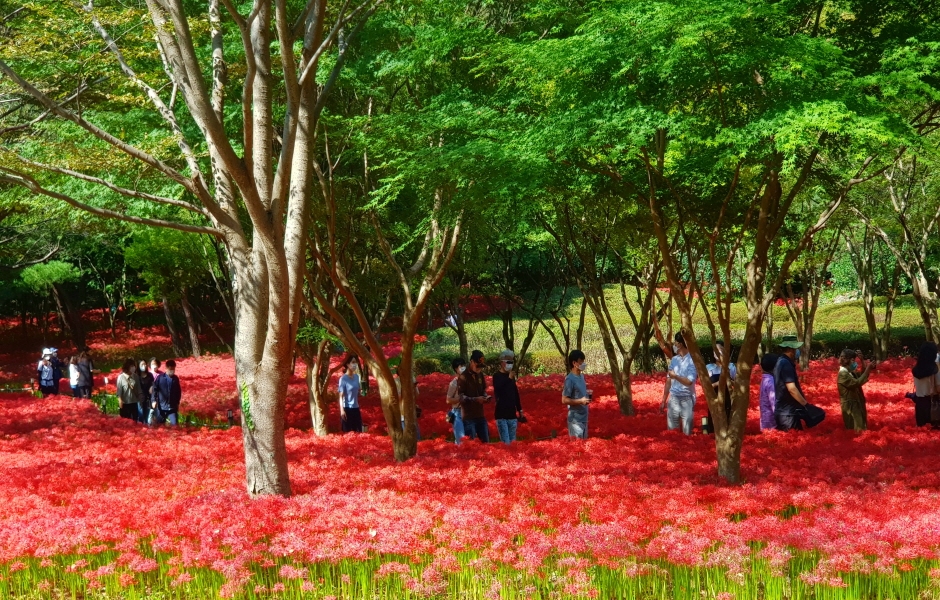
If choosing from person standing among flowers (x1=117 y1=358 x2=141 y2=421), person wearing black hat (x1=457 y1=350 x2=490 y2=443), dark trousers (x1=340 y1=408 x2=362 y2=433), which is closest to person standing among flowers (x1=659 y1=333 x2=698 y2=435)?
person wearing black hat (x1=457 y1=350 x2=490 y2=443)

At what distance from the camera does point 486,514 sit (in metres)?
8.02

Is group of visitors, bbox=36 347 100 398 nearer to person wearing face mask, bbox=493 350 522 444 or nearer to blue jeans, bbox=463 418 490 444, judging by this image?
blue jeans, bbox=463 418 490 444

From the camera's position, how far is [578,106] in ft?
30.5

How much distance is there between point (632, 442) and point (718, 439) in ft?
10.00

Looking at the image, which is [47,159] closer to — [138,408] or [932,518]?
[138,408]

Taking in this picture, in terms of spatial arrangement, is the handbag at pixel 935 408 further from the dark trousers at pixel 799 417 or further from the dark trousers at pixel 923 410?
the dark trousers at pixel 799 417

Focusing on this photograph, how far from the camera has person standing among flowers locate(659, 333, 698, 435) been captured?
1389 centimetres

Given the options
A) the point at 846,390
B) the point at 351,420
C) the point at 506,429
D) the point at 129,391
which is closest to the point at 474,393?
the point at 506,429

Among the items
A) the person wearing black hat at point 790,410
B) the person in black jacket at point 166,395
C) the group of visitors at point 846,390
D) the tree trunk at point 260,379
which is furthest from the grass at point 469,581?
the person in black jacket at point 166,395

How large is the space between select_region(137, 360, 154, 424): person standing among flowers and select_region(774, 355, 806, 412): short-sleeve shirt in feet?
44.2

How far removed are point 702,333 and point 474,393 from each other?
979 inches

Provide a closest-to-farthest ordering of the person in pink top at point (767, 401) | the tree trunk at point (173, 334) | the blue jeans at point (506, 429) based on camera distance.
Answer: the blue jeans at point (506, 429) → the person in pink top at point (767, 401) → the tree trunk at point (173, 334)

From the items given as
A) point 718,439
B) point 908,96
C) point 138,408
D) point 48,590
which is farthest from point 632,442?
point 138,408

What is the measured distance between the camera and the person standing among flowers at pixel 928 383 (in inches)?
513
